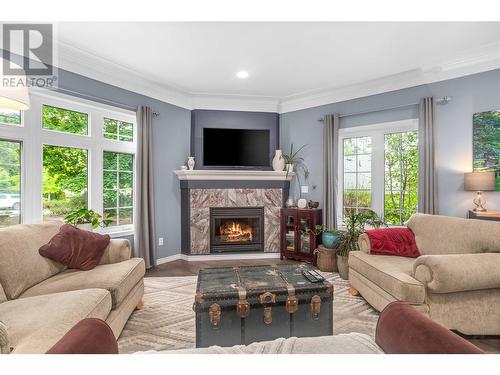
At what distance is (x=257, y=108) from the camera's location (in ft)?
16.0

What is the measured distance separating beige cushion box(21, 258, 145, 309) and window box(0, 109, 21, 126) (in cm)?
168

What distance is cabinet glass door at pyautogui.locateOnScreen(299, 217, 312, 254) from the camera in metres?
4.33

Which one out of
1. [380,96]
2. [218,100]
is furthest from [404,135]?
[218,100]

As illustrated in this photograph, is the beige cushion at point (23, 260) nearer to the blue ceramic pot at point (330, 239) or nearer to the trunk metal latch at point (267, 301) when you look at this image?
the trunk metal latch at point (267, 301)

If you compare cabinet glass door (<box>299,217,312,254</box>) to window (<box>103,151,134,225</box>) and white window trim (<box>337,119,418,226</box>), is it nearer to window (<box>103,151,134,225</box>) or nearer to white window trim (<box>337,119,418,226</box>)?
white window trim (<box>337,119,418,226</box>)

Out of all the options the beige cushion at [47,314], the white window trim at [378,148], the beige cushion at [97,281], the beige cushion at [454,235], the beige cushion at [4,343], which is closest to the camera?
the beige cushion at [4,343]

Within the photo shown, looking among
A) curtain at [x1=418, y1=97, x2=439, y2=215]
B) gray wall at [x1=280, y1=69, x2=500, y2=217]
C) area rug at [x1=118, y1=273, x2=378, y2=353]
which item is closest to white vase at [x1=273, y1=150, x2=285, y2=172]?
gray wall at [x1=280, y1=69, x2=500, y2=217]

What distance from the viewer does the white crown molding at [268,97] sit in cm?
314

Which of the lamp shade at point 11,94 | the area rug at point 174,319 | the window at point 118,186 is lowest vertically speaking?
the area rug at point 174,319

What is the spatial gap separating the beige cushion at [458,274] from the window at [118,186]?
3571mm

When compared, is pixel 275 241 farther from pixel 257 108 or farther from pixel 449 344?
pixel 449 344

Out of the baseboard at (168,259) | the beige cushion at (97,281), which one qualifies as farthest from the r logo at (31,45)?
the baseboard at (168,259)
